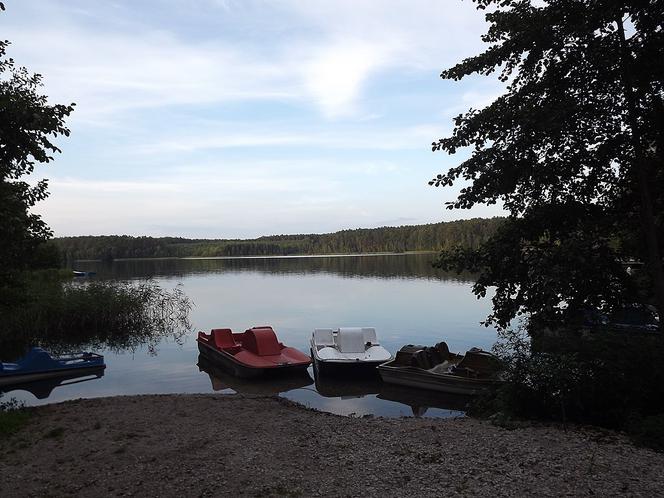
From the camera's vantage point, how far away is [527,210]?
1074 centimetres

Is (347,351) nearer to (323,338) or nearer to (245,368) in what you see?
(323,338)

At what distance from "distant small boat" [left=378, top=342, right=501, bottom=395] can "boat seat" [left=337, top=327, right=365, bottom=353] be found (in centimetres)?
Answer: 224

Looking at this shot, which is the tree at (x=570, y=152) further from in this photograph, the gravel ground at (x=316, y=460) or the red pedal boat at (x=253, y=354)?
the red pedal boat at (x=253, y=354)

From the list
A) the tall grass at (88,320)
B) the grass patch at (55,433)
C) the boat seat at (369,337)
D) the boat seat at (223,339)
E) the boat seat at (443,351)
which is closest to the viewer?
the grass patch at (55,433)

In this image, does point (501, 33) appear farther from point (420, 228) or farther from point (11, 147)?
point (420, 228)

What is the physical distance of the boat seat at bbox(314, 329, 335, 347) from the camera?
2238cm

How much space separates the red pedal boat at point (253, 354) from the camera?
1933 cm

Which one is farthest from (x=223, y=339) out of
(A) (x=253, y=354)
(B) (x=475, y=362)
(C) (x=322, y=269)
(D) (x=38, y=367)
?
(C) (x=322, y=269)

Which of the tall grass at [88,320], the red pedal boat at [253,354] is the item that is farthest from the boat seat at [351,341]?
the tall grass at [88,320]

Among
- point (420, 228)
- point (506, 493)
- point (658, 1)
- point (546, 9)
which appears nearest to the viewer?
point (506, 493)

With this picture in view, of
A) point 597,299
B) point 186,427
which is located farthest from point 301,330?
point 597,299

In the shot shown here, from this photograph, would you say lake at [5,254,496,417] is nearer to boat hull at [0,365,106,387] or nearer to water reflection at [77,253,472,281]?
boat hull at [0,365,106,387]

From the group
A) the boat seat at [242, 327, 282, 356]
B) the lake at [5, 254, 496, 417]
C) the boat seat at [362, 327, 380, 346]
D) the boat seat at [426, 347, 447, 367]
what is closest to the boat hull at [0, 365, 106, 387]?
the lake at [5, 254, 496, 417]

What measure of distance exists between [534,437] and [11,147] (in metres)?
10.7
